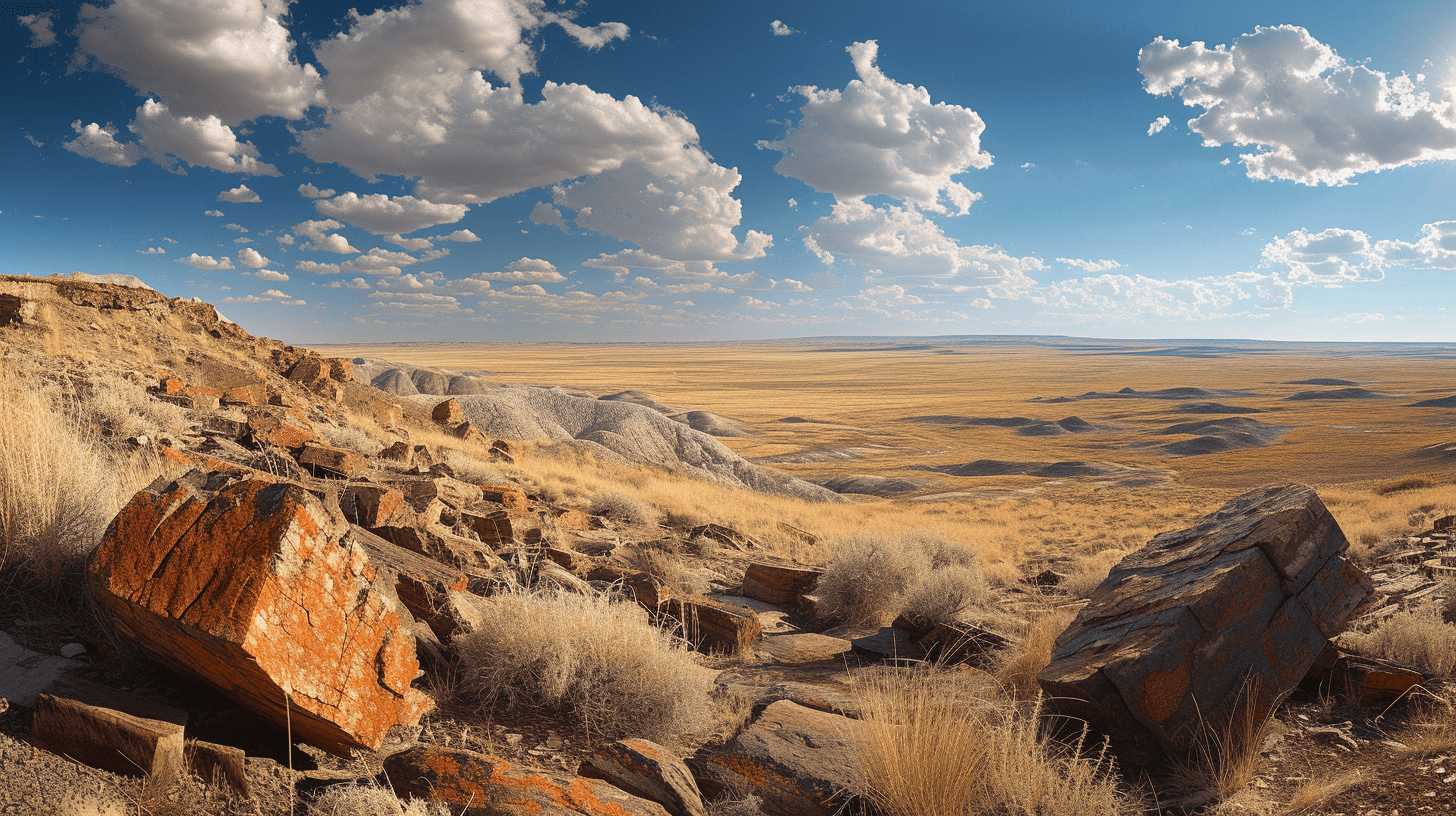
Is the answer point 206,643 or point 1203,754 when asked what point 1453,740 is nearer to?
point 1203,754

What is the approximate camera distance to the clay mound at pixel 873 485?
37.4 metres

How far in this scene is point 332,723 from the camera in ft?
10.8

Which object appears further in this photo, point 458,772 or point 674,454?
point 674,454

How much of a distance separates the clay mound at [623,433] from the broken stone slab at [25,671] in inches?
929

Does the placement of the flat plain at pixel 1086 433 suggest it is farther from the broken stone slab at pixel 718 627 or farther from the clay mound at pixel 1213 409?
the broken stone slab at pixel 718 627

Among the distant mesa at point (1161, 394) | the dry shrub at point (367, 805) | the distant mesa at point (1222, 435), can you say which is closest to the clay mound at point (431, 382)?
the dry shrub at point (367, 805)

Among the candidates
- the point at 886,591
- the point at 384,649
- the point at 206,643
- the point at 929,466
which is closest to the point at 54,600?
the point at 206,643

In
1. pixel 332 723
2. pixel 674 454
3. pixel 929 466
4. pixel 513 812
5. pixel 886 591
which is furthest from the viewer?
pixel 929 466

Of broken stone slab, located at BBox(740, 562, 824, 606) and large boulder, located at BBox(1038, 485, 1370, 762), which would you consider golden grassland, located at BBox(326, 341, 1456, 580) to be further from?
large boulder, located at BBox(1038, 485, 1370, 762)

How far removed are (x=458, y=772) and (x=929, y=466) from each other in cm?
4737

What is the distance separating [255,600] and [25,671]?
1179mm

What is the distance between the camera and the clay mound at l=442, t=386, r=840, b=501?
29062 millimetres

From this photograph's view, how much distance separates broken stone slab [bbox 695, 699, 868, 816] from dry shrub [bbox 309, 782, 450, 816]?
1688 millimetres

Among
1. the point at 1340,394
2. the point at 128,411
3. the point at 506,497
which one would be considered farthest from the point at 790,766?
the point at 1340,394
